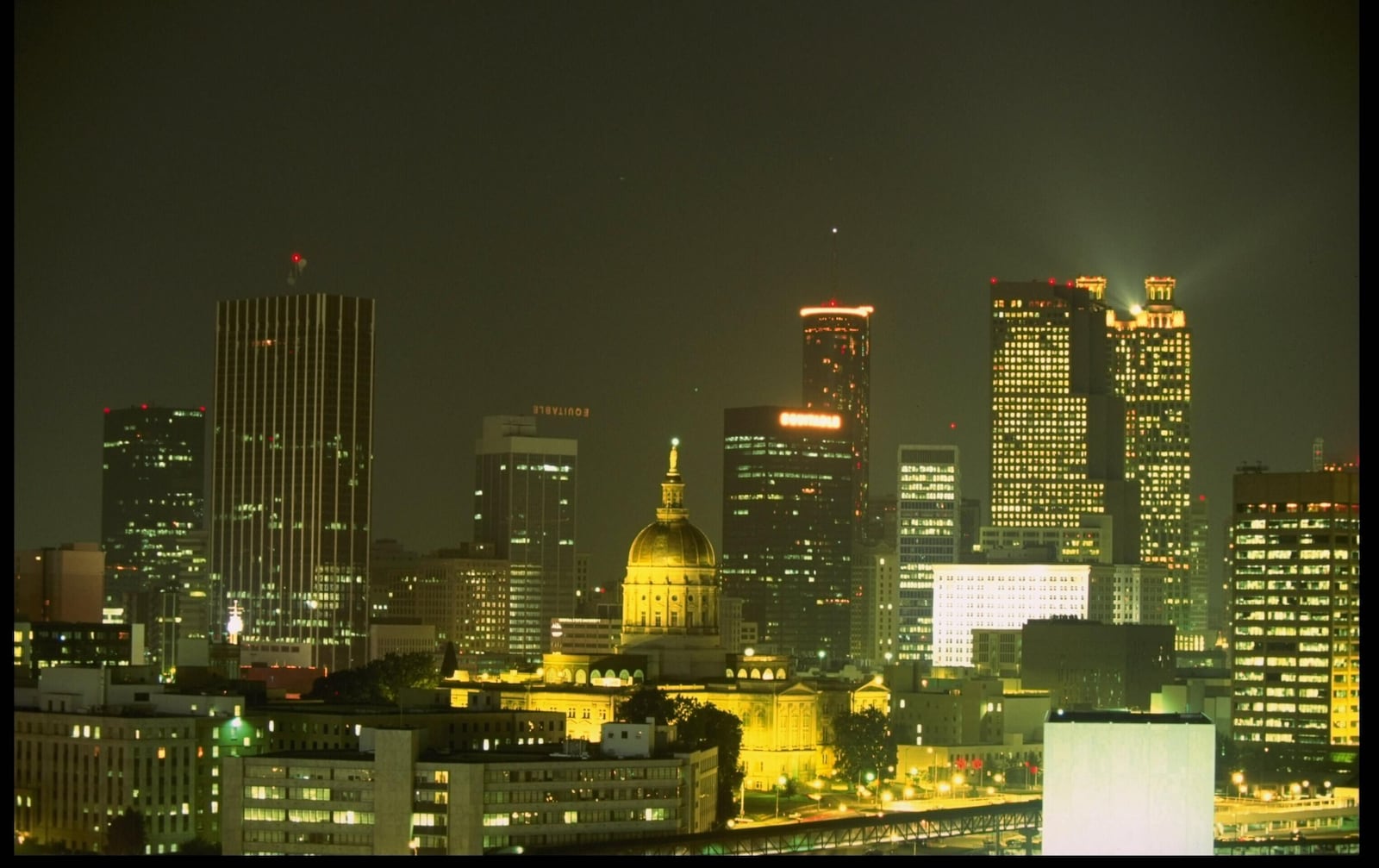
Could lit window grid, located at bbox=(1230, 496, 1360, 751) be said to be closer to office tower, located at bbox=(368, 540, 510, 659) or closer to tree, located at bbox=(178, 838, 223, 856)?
tree, located at bbox=(178, 838, 223, 856)

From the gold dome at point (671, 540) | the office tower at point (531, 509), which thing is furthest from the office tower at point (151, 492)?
the gold dome at point (671, 540)

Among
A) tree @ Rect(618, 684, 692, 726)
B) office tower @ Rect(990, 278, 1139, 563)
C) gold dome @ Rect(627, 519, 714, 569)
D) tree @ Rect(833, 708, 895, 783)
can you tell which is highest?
office tower @ Rect(990, 278, 1139, 563)

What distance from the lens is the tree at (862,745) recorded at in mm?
84688

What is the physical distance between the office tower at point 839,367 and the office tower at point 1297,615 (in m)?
55.8

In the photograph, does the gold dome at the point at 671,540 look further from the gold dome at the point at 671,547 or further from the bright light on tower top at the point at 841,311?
Result: the bright light on tower top at the point at 841,311

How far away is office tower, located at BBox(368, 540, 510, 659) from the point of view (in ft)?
462

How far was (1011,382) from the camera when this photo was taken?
157000 mm

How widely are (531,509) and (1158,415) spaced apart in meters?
32.0

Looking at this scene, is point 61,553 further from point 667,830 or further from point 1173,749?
point 1173,749

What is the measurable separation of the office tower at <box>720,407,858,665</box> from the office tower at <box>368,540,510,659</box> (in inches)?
407

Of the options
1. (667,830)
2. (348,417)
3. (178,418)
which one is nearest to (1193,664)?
(348,417)

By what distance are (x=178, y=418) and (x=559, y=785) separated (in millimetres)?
88479

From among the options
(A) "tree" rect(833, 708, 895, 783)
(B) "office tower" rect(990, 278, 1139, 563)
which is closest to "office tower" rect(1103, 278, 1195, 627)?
(B) "office tower" rect(990, 278, 1139, 563)
